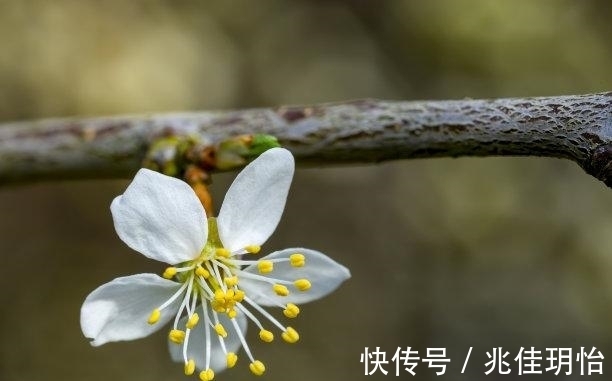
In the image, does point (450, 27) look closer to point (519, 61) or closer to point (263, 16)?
point (519, 61)

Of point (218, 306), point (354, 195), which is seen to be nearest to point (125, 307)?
point (218, 306)

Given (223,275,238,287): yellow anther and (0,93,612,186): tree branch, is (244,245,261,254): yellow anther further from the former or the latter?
(0,93,612,186): tree branch

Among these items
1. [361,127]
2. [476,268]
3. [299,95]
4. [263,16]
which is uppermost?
A: [263,16]

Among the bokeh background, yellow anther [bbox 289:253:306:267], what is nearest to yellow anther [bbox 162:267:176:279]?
yellow anther [bbox 289:253:306:267]

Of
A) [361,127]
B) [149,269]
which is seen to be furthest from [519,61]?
[361,127]

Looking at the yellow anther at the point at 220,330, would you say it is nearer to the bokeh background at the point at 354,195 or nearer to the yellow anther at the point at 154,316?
the yellow anther at the point at 154,316

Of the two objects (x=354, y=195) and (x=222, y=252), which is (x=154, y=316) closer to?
(x=222, y=252)
